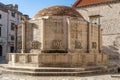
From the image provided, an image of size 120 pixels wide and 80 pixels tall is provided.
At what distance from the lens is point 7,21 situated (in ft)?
121

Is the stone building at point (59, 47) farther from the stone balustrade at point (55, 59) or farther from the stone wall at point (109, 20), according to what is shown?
the stone wall at point (109, 20)

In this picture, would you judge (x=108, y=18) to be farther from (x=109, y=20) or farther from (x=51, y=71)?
(x=51, y=71)

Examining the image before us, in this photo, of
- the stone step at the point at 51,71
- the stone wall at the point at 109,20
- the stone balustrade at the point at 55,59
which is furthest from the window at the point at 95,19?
the stone step at the point at 51,71

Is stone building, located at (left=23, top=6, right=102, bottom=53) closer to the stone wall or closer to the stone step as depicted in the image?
the stone step

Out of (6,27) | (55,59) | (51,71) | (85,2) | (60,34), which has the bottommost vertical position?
(51,71)

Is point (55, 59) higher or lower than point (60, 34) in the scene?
lower

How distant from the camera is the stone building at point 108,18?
26870 millimetres

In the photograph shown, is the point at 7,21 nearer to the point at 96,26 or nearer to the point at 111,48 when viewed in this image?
the point at 111,48

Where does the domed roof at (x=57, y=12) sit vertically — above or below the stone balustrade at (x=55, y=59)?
above

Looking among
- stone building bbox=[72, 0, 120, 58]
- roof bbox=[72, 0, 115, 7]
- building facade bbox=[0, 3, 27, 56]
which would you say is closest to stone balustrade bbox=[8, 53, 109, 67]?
stone building bbox=[72, 0, 120, 58]

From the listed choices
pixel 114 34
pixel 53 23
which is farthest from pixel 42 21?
pixel 114 34

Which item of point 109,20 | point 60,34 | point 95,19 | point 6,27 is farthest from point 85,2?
point 60,34

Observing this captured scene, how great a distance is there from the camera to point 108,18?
27781 millimetres

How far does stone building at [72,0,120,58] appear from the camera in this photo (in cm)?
2687
